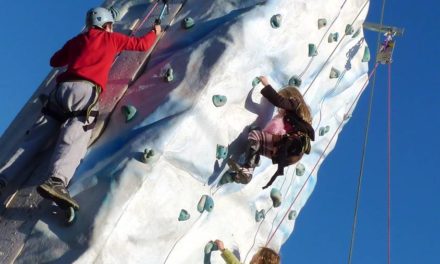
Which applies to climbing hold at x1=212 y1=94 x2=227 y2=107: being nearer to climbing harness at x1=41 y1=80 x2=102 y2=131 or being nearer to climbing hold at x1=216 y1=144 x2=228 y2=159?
climbing hold at x1=216 y1=144 x2=228 y2=159

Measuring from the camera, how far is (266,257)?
6117 millimetres

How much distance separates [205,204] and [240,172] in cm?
38

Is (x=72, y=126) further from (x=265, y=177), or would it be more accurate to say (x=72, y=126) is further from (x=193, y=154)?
(x=265, y=177)

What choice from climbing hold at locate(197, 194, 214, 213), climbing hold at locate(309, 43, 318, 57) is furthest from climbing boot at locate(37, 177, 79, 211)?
climbing hold at locate(309, 43, 318, 57)

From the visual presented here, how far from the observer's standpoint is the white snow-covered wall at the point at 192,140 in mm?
4738

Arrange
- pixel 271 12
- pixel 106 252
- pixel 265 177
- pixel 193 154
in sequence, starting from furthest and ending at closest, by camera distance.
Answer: pixel 265 177
pixel 271 12
pixel 193 154
pixel 106 252

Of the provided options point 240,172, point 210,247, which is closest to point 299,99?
point 240,172

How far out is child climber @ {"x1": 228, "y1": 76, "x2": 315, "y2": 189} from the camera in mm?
5426

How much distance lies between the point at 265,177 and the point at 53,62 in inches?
77.7

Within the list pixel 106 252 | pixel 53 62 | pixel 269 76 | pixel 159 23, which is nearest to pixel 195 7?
pixel 159 23

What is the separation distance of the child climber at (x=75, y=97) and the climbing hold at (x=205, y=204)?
36.3 inches

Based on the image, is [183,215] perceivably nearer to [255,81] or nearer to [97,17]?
[255,81]

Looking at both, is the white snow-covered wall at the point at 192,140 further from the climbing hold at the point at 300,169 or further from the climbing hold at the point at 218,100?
the climbing hold at the point at 300,169

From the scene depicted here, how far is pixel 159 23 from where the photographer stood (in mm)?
5664
